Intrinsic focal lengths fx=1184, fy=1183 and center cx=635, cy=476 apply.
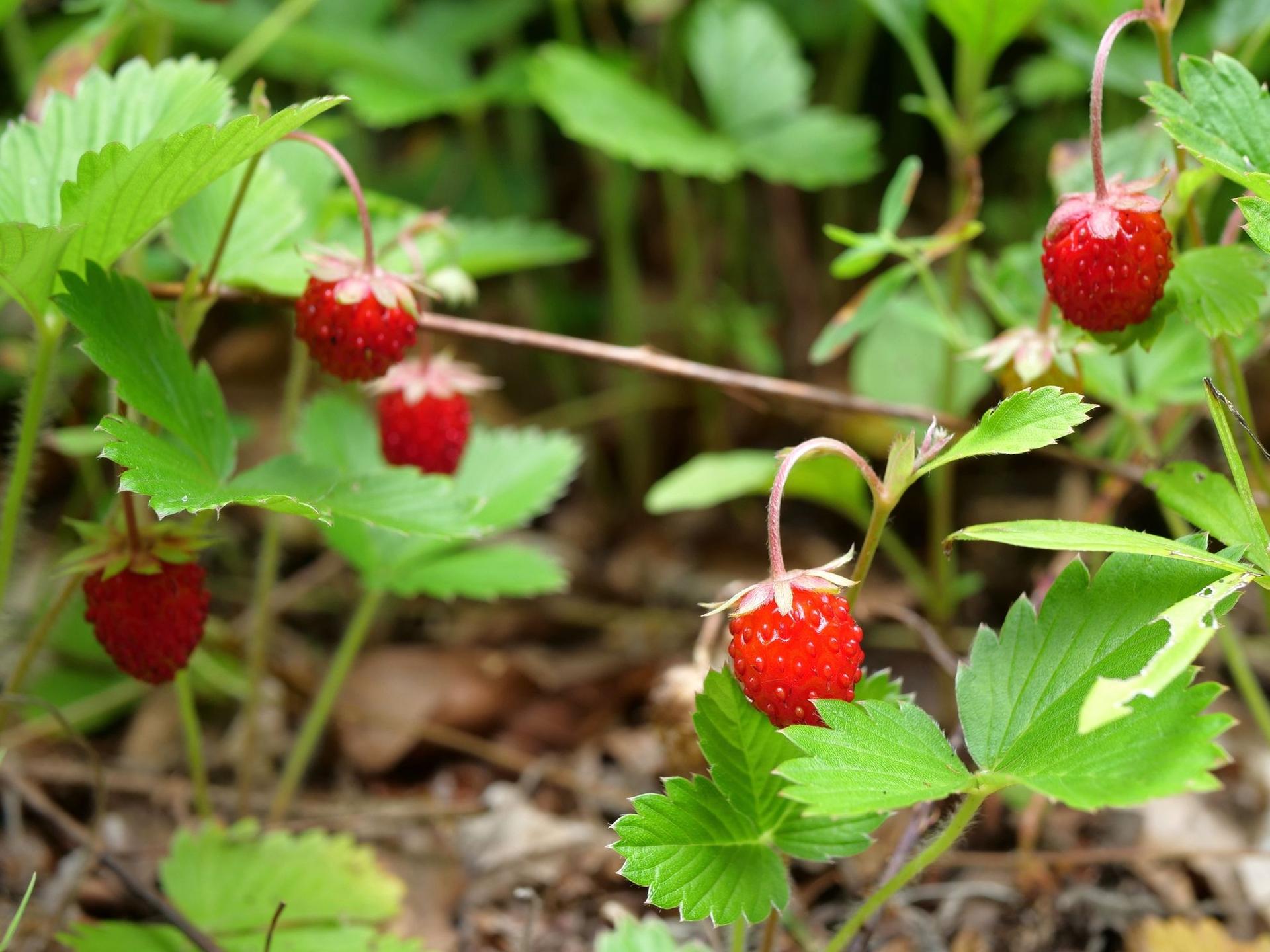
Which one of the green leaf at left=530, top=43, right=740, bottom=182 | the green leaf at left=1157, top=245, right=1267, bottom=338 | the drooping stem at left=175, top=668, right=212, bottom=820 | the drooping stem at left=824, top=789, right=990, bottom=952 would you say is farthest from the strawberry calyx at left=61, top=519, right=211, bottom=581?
the green leaf at left=530, top=43, right=740, bottom=182

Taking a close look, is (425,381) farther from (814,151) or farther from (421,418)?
(814,151)

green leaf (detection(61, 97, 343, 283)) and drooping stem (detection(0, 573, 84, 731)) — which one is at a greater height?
green leaf (detection(61, 97, 343, 283))

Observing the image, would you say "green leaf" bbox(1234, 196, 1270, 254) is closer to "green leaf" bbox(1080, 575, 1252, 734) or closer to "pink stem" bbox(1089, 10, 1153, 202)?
"pink stem" bbox(1089, 10, 1153, 202)

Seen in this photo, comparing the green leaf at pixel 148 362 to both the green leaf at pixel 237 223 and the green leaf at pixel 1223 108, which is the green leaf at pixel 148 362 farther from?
the green leaf at pixel 1223 108

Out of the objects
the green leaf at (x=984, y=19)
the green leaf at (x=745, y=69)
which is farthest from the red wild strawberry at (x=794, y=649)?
the green leaf at (x=745, y=69)

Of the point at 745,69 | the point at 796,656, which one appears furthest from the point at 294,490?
the point at 745,69

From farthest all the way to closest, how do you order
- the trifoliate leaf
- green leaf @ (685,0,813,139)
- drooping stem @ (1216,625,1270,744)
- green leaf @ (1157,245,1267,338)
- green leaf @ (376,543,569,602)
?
green leaf @ (685,0,813,139)
green leaf @ (376,543,569,602)
drooping stem @ (1216,625,1270,744)
the trifoliate leaf
green leaf @ (1157,245,1267,338)
